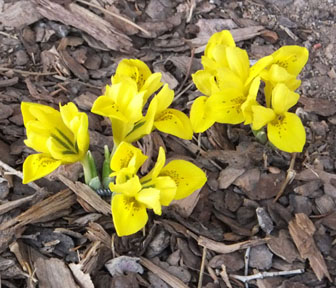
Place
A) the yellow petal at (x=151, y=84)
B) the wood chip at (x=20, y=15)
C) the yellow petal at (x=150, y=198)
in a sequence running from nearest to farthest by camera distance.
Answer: the yellow petal at (x=150, y=198)
the yellow petal at (x=151, y=84)
the wood chip at (x=20, y=15)

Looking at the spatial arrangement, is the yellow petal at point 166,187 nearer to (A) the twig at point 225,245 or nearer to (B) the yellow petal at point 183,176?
(B) the yellow petal at point 183,176

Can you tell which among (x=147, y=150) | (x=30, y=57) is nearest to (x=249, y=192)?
(x=147, y=150)

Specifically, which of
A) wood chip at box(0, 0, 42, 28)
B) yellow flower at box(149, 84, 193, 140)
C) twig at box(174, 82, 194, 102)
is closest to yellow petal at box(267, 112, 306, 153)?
yellow flower at box(149, 84, 193, 140)

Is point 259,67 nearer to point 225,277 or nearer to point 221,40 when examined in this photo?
point 221,40

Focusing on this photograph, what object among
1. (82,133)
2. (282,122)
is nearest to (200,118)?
(282,122)

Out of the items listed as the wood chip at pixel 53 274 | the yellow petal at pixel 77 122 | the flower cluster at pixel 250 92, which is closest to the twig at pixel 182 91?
the flower cluster at pixel 250 92

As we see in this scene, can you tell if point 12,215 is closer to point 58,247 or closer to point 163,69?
point 58,247

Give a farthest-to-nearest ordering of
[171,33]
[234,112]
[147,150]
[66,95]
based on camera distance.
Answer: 1. [171,33]
2. [66,95]
3. [147,150]
4. [234,112]

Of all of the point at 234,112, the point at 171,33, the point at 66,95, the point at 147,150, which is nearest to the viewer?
the point at 234,112
